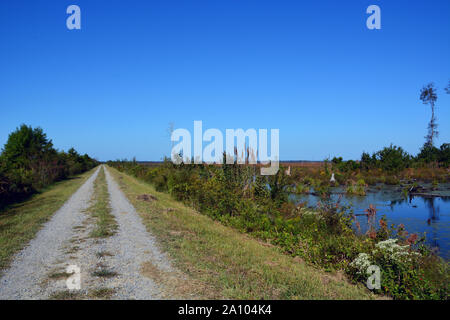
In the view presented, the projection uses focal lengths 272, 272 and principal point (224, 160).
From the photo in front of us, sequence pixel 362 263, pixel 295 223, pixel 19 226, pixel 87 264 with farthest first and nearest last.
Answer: pixel 19 226
pixel 295 223
pixel 87 264
pixel 362 263

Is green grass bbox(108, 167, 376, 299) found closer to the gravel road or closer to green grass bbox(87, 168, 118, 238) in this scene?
the gravel road

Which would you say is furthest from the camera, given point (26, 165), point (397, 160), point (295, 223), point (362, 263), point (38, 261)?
point (397, 160)

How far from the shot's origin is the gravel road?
426cm

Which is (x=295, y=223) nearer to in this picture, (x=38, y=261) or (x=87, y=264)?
(x=87, y=264)

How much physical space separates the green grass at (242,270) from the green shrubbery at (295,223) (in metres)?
0.46

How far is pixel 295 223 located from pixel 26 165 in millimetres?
25143

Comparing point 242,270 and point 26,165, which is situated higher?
point 26,165

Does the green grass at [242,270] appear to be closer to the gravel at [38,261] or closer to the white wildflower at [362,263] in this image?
the white wildflower at [362,263]

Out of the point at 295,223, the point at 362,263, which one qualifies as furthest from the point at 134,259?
the point at 295,223

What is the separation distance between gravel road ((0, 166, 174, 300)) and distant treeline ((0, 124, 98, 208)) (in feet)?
33.6

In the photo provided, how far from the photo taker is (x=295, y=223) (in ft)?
28.2

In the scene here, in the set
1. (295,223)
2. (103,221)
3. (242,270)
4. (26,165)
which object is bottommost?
(242,270)

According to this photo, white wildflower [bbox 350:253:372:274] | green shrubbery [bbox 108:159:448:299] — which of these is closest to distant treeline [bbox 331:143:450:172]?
green shrubbery [bbox 108:159:448:299]
